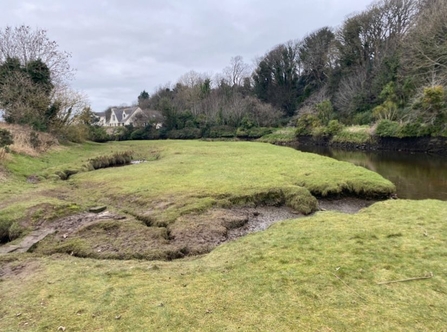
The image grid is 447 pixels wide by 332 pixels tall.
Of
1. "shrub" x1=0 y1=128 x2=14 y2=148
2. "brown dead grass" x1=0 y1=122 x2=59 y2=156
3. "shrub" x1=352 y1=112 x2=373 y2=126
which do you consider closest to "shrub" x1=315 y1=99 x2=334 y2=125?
"shrub" x1=352 y1=112 x2=373 y2=126

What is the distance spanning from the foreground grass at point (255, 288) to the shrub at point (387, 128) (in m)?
31.4

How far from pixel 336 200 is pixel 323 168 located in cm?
377

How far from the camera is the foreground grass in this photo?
3957mm

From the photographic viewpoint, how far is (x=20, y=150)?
19.0 metres

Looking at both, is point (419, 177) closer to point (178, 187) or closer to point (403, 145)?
point (178, 187)

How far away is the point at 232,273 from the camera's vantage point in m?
5.32

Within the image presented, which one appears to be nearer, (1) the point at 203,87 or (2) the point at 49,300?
(2) the point at 49,300

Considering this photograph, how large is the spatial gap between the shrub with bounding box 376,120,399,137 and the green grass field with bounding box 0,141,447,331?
28.4 metres

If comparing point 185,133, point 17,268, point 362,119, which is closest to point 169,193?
point 17,268

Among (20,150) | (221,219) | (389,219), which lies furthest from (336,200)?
(20,150)

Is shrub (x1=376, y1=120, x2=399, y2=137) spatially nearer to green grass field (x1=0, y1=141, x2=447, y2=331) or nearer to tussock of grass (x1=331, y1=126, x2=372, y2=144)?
tussock of grass (x1=331, y1=126, x2=372, y2=144)

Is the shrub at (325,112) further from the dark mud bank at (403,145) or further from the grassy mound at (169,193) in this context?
the grassy mound at (169,193)

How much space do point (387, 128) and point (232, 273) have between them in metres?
36.4

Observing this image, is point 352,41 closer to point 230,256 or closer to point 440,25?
point 440,25
